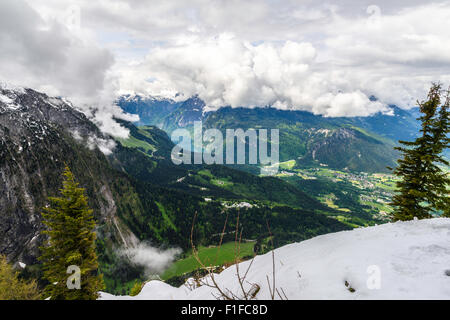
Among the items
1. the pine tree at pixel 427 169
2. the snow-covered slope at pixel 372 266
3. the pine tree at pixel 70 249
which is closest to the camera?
the snow-covered slope at pixel 372 266

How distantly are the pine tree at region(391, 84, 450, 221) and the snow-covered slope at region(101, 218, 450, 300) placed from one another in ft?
56.0

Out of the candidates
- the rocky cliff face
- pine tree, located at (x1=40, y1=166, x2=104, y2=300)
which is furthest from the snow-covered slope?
the rocky cliff face

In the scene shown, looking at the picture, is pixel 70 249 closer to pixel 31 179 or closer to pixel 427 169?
pixel 427 169

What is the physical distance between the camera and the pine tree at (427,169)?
65.9 feet

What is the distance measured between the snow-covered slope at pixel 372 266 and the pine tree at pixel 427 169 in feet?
56.0

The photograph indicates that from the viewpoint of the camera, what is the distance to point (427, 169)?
68.8ft

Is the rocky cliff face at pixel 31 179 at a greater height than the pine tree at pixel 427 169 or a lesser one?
lesser

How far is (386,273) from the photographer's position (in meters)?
5.10

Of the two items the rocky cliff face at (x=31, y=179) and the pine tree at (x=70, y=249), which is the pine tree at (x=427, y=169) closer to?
the pine tree at (x=70, y=249)

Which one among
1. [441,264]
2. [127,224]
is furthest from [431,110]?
[127,224]

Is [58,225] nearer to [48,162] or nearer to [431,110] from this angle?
[431,110]

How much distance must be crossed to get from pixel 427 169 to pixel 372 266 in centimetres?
2211

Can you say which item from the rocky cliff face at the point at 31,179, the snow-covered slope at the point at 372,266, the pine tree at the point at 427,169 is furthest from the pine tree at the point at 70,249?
the rocky cliff face at the point at 31,179
